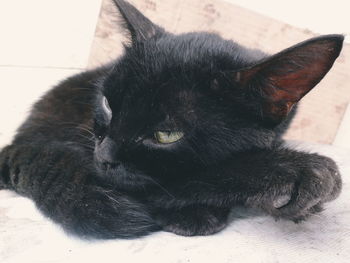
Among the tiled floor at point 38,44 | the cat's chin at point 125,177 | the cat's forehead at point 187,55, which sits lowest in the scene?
the tiled floor at point 38,44

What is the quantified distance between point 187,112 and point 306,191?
33 centimetres

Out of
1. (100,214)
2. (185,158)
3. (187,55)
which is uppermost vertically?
(187,55)

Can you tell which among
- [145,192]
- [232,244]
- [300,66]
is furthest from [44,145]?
[300,66]

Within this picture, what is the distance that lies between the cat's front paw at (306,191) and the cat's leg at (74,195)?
1.02 feet

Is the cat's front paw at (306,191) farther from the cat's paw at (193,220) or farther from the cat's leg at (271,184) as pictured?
the cat's paw at (193,220)

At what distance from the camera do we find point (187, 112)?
3.25 ft

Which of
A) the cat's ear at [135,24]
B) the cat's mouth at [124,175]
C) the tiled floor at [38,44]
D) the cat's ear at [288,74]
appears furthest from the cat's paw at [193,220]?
the tiled floor at [38,44]

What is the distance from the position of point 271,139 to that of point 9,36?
4.89ft

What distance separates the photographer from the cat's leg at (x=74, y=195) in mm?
963

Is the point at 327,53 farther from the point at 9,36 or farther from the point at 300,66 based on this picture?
the point at 9,36

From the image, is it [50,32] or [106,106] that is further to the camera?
[50,32]

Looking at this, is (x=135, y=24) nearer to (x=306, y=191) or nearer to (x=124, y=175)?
(x=124, y=175)

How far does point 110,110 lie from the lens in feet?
3.56

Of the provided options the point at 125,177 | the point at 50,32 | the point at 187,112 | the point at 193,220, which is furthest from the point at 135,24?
the point at 50,32
